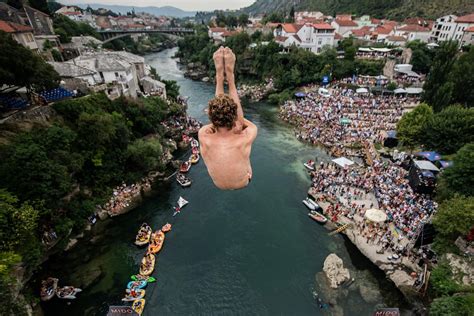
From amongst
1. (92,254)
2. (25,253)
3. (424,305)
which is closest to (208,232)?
(92,254)

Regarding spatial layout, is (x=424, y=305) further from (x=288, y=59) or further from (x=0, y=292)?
A: (x=288, y=59)

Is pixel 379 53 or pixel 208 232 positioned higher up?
pixel 379 53

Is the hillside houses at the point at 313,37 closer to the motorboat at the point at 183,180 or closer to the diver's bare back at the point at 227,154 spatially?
the motorboat at the point at 183,180

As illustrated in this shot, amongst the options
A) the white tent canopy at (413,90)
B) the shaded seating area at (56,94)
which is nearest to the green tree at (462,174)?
the white tent canopy at (413,90)

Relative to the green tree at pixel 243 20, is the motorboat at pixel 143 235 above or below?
below

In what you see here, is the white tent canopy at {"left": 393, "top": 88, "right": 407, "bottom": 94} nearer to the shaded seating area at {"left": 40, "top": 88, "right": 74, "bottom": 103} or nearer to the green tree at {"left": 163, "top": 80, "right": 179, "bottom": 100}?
the green tree at {"left": 163, "top": 80, "right": 179, "bottom": 100}

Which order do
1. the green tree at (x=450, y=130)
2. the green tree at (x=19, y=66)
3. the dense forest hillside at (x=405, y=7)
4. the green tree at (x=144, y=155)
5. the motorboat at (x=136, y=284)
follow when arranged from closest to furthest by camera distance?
the motorboat at (x=136, y=284) < the green tree at (x=19, y=66) < the green tree at (x=450, y=130) < the green tree at (x=144, y=155) < the dense forest hillside at (x=405, y=7)
